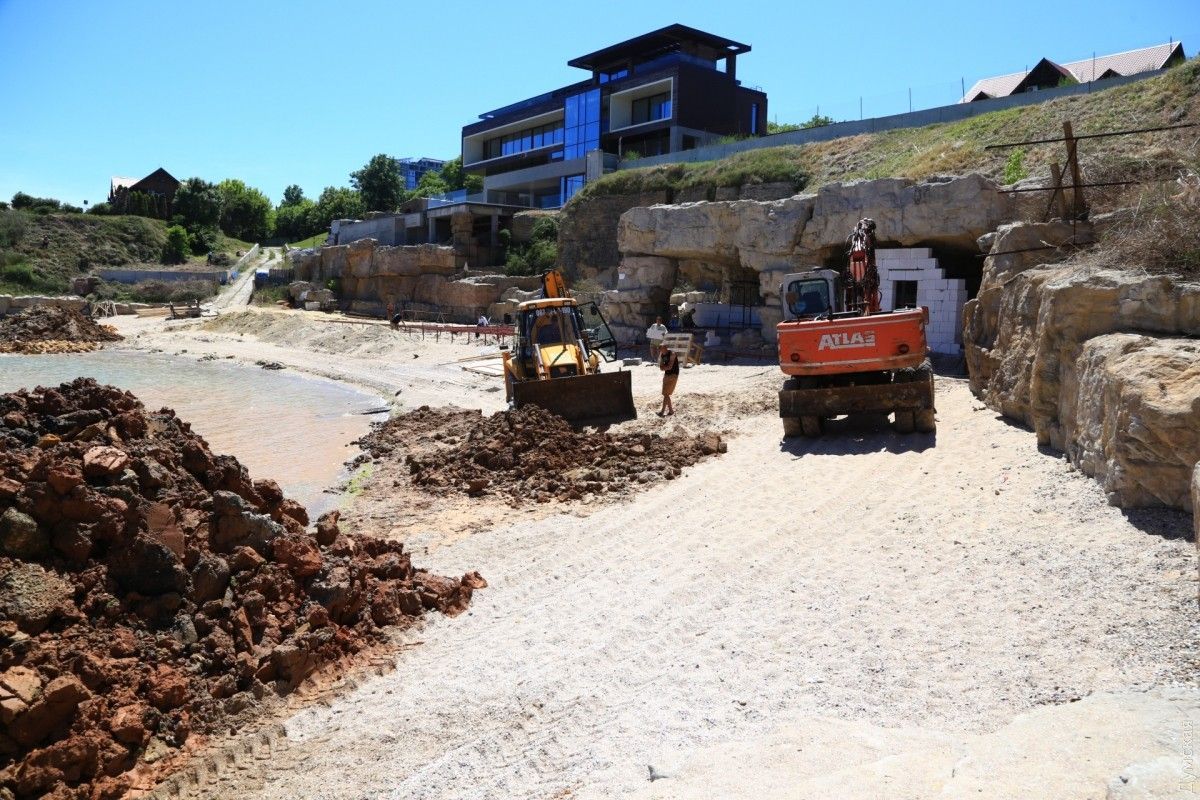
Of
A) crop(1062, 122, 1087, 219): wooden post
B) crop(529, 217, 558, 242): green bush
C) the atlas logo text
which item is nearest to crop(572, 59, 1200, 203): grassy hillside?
crop(1062, 122, 1087, 219): wooden post

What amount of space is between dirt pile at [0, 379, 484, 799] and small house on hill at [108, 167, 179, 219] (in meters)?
79.5

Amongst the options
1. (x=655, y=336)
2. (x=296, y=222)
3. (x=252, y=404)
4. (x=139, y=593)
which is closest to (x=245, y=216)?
(x=296, y=222)

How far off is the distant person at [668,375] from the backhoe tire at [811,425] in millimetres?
3770

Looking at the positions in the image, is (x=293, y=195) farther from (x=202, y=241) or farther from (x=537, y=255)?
(x=537, y=255)

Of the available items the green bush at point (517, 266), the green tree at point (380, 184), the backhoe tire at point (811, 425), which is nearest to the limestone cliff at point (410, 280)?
the green bush at point (517, 266)

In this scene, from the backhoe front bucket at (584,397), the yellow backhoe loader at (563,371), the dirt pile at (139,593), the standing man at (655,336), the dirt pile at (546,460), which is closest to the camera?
the dirt pile at (139,593)

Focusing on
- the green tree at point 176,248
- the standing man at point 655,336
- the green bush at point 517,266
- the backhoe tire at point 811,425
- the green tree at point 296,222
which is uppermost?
the green tree at point 296,222

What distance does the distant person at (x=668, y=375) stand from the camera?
628 inches

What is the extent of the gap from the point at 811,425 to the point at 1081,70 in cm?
3893

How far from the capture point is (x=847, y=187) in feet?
69.3

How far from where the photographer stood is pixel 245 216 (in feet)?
268

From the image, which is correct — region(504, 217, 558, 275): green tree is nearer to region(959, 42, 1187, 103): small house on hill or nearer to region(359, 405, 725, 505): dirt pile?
region(959, 42, 1187, 103): small house on hill

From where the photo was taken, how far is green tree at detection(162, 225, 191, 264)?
70812 millimetres

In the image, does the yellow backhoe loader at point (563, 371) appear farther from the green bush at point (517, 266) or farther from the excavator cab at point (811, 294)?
the green bush at point (517, 266)
